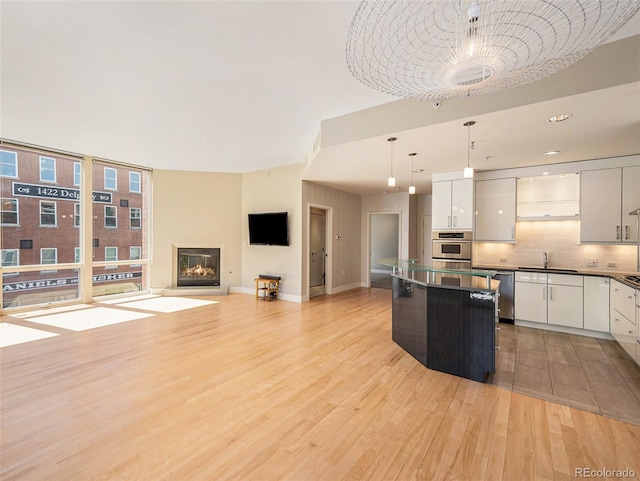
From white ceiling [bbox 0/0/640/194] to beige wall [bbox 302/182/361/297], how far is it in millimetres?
1621

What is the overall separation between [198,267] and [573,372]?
23.3 feet

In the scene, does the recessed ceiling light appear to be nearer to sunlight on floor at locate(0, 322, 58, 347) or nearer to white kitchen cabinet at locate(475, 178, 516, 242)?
white kitchen cabinet at locate(475, 178, 516, 242)

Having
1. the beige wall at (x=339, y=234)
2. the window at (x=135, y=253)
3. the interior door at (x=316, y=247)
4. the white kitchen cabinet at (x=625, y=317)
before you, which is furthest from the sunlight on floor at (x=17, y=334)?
the white kitchen cabinet at (x=625, y=317)

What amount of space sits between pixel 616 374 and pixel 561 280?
1607 millimetres

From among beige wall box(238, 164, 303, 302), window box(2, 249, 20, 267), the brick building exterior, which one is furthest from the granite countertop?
window box(2, 249, 20, 267)

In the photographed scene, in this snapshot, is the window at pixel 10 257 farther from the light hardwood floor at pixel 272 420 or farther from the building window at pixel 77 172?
the light hardwood floor at pixel 272 420

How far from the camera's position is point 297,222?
638 cm

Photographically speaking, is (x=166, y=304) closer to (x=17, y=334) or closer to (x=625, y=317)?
(x=17, y=334)

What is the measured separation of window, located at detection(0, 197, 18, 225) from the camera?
4.89 meters

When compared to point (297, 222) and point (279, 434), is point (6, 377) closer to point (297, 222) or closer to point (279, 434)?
point (279, 434)

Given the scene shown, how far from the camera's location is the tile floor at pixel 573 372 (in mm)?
2479

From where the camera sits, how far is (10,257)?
16.5 ft

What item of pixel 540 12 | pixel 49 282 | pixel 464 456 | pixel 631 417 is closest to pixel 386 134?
pixel 540 12

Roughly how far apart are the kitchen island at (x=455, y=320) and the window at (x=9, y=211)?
6535mm
